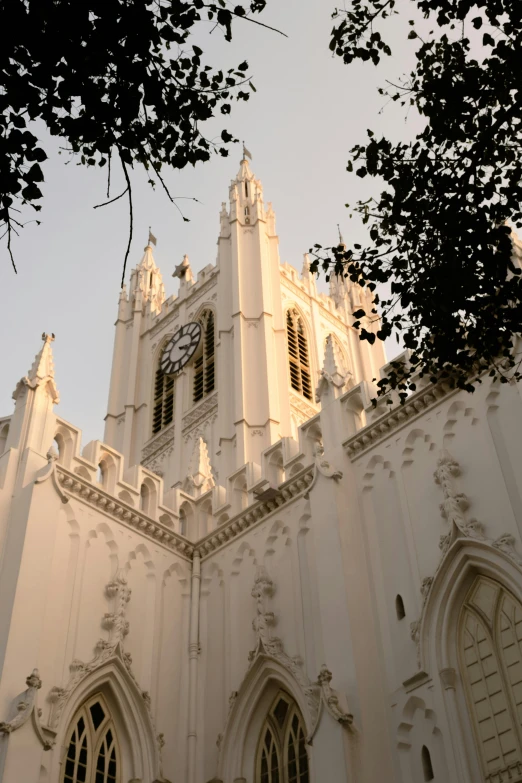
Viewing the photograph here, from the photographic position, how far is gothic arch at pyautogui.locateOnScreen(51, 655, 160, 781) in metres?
16.1

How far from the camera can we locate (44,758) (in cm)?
1466

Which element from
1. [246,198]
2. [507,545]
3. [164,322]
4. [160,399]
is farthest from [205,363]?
[507,545]

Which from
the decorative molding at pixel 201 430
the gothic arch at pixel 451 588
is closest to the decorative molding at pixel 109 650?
the gothic arch at pixel 451 588

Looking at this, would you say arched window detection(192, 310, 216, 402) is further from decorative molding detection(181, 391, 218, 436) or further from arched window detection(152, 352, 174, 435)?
arched window detection(152, 352, 174, 435)

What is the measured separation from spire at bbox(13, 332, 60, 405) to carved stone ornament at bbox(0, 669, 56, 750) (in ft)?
22.2

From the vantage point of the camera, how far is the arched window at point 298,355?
39688 mm

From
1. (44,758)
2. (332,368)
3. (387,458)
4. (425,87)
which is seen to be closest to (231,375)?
(332,368)

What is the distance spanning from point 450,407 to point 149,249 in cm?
4079

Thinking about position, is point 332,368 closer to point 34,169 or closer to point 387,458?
point 387,458

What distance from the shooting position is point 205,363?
135ft

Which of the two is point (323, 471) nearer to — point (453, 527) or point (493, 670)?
point (453, 527)

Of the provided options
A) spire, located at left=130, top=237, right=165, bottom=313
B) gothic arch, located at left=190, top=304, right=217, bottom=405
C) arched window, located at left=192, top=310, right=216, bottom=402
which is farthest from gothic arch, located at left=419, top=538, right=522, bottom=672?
spire, located at left=130, top=237, right=165, bottom=313

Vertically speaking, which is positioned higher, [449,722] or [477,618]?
[477,618]

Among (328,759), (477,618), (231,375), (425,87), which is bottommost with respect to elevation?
(328,759)
